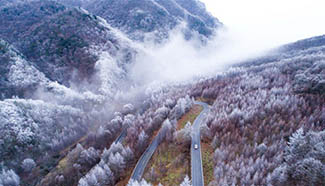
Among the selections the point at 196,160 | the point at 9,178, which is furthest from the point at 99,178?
the point at 9,178

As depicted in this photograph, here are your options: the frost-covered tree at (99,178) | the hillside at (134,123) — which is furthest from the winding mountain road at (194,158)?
the frost-covered tree at (99,178)

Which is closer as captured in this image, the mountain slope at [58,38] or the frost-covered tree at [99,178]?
the frost-covered tree at [99,178]

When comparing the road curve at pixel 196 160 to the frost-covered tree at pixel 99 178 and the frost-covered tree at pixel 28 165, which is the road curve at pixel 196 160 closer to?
the frost-covered tree at pixel 99 178

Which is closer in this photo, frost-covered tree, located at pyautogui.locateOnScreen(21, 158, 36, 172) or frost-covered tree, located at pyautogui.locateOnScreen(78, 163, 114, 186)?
frost-covered tree, located at pyautogui.locateOnScreen(78, 163, 114, 186)

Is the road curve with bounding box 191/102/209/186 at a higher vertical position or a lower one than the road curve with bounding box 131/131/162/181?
higher

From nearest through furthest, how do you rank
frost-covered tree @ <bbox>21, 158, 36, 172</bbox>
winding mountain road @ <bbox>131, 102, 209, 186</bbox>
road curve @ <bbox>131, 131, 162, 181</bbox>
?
winding mountain road @ <bbox>131, 102, 209, 186</bbox> → road curve @ <bbox>131, 131, 162, 181</bbox> → frost-covered tree @ <bbox>21, 158, 36, 172</bbox>

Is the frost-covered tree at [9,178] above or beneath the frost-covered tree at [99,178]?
beneath

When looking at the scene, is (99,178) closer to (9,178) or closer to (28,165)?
(9,178)

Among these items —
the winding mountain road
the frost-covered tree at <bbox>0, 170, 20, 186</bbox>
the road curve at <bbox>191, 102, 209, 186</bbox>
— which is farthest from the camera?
the frost-covered tree at <bbox>0, 170, 20, 186</bbox>

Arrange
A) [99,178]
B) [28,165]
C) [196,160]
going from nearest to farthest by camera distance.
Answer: [196,160], [99,178], [28,165]

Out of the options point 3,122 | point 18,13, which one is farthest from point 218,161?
point 18,13

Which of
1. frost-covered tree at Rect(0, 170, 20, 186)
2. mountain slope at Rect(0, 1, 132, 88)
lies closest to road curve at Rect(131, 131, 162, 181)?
frost-covered tree at Rect(0, 170, 20, 186)

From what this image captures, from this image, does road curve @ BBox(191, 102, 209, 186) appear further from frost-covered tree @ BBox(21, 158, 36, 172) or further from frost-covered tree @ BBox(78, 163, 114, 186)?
frost-covered tree @ BBox(21, 158, 36, 172)
